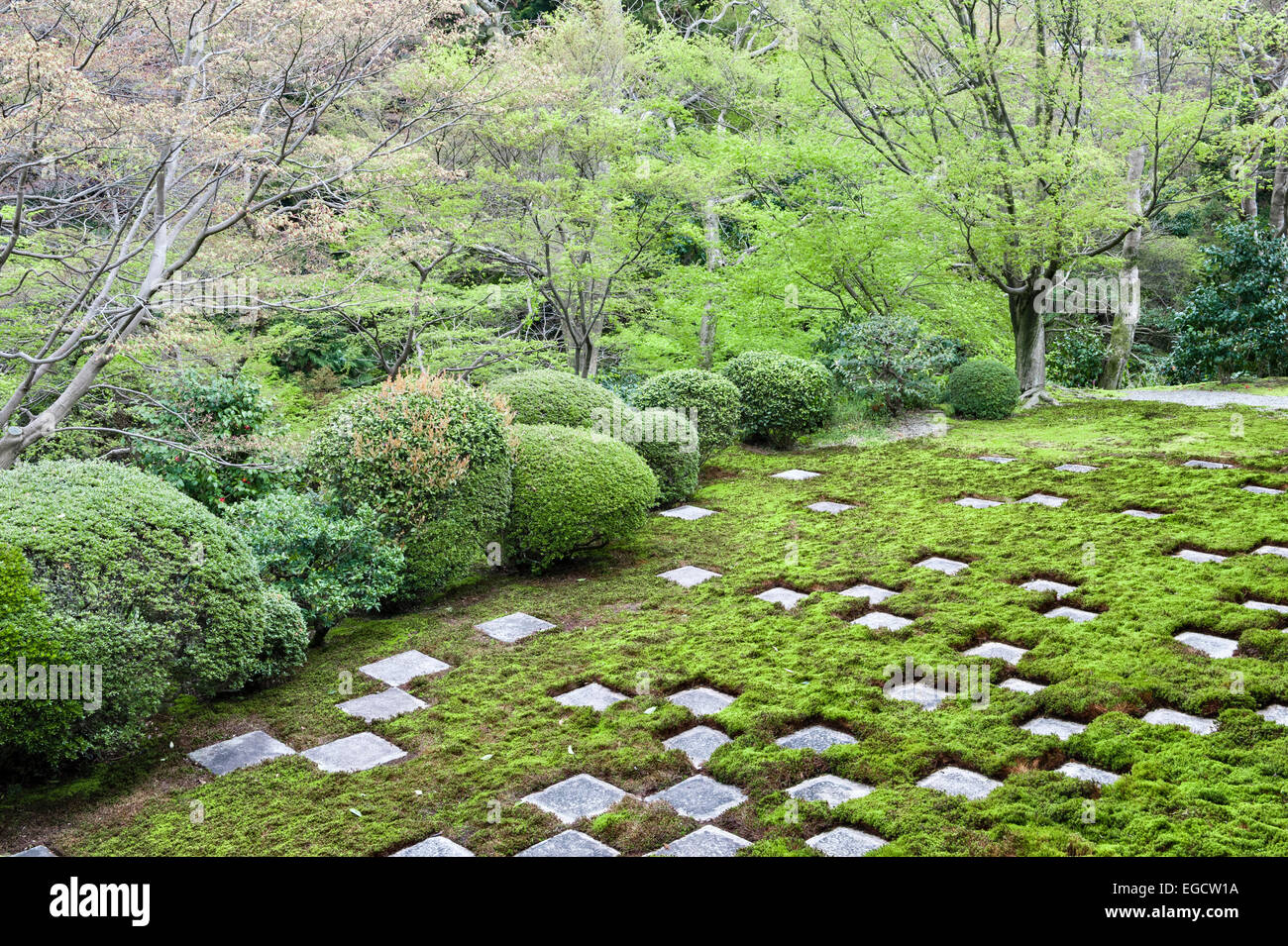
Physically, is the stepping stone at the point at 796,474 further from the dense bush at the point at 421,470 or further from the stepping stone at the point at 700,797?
the stepping stone at the point at 700,797

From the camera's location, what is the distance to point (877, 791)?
3562 mm

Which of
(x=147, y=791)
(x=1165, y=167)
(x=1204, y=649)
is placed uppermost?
(x=1165, y=167)

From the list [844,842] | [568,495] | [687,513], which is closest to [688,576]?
[568,495]

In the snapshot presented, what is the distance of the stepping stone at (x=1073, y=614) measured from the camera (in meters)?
5.15

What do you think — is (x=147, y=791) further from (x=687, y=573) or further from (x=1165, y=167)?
(x=1165, y=167)

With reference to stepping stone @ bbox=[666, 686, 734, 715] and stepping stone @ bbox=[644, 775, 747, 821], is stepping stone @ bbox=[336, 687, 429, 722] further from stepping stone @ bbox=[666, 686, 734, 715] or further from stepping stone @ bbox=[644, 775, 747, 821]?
stepping stone @ bbox=[644, 775, 747, 821]

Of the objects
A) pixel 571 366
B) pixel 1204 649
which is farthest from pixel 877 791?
pixel 571 366

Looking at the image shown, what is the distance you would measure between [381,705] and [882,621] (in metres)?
2.78

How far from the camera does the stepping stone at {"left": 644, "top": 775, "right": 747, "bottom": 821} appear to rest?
3.52 m

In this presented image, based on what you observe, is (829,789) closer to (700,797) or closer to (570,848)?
(700,797)

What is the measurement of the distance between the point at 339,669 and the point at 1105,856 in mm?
3759

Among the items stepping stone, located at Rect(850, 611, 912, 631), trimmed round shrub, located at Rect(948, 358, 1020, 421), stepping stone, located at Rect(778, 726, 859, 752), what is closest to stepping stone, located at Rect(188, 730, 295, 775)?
stepping stone, located at Rect(778, 726, 859, 752)

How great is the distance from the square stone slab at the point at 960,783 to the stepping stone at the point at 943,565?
8.30 ft

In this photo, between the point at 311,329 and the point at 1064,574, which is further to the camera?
the point at 311,329
